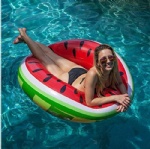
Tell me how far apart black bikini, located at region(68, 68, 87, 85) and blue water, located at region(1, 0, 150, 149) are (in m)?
0.74

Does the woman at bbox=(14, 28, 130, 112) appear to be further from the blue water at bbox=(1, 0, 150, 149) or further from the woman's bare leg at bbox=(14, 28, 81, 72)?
the blue water at bbox=(1, 0, 150, 149)

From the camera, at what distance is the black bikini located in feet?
14.2

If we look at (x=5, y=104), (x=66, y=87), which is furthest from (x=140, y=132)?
(x=5, y=104)

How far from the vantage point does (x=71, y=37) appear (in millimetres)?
6590

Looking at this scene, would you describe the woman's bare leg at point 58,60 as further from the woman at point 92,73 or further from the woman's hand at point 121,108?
the woman's hand at point 121,108

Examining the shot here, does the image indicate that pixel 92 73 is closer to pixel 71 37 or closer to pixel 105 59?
pixel 105 59

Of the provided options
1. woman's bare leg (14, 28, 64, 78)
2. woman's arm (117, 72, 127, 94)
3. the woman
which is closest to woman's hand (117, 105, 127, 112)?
the woman

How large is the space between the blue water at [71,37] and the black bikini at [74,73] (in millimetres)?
740

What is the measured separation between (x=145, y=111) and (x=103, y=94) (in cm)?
130

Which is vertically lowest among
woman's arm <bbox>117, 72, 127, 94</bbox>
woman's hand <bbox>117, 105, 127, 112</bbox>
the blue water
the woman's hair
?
the blue water

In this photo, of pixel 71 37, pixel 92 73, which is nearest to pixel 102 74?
pixel 92 73

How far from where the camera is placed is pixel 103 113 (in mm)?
3791

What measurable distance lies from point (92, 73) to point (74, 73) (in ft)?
2.38

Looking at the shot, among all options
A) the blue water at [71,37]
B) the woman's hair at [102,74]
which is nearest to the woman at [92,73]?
the woman's hair at [102,74]
